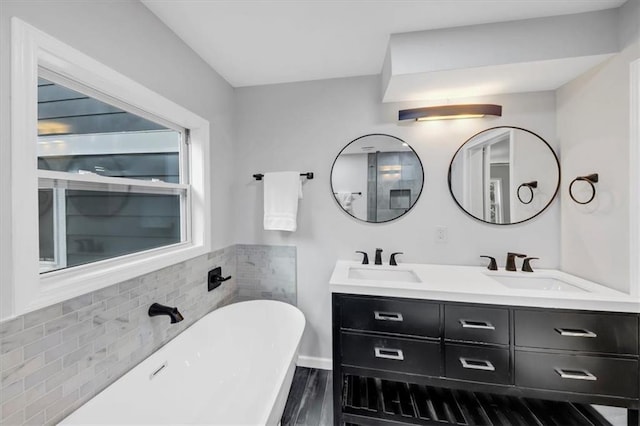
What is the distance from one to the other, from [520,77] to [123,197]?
256 centimetres

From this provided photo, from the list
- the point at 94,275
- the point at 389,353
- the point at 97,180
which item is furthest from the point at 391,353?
the point at 97,180

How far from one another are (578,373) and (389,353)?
0.98m

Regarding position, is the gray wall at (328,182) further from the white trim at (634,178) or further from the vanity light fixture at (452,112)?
the white trim at (634,178)

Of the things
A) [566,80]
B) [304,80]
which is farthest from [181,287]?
[566,80]

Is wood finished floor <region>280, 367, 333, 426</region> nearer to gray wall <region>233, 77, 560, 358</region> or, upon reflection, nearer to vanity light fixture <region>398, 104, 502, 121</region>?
gray wall <region>233, 77, 560, 358</region>

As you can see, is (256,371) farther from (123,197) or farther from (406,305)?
(123,197)

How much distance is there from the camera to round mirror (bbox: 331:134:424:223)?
6.66ft

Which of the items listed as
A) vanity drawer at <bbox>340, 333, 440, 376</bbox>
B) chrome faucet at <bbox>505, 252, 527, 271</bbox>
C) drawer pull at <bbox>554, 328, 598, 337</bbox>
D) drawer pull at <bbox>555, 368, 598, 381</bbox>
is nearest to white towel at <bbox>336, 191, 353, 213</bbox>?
vanity drawer at <bbox>340, 333, 440, 376</bbox>

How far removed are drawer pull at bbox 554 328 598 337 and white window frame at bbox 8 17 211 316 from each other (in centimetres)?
226

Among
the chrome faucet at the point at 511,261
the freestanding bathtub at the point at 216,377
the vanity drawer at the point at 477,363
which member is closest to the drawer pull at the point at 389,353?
the vanity drawer at the point at 477,363

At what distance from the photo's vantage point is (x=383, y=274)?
1.95m

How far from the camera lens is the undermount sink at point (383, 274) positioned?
6.24 ft

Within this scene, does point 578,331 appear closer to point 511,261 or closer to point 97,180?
point 511,261

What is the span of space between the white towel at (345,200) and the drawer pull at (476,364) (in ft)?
4.09
